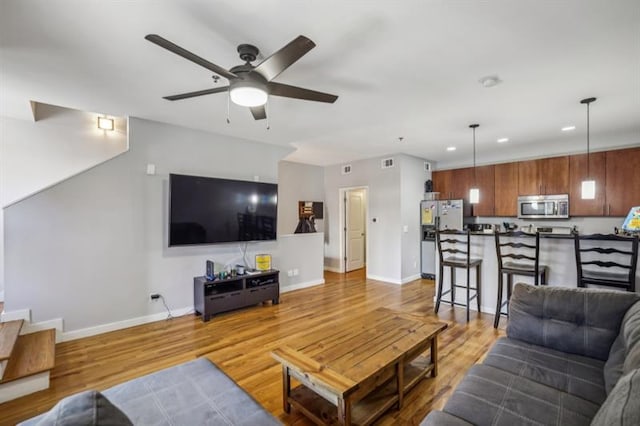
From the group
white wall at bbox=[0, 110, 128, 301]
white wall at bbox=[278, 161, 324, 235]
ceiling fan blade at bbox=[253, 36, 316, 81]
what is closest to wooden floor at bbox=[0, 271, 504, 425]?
white wall at bbox=[0, 110, 128, 301]

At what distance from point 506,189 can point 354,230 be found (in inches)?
128

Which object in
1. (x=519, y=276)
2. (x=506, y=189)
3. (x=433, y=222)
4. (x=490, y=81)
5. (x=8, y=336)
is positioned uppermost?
(x=490, y=81)

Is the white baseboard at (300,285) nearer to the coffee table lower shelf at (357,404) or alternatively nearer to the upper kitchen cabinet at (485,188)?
the coffee table lower shelf at (357,404)

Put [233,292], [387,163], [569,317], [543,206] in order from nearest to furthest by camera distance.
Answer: [569,317]
[233,292]
[543,206]
[387,163]

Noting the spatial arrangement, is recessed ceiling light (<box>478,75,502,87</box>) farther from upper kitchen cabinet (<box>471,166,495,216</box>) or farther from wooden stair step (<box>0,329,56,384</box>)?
wooden stair step (<box>0,329,56,384</box>)

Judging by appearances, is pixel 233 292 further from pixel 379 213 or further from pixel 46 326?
pixel 379 213

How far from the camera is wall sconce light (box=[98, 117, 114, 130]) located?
4164 millimetres

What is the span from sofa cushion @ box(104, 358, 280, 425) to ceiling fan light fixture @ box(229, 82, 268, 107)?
1846 mm

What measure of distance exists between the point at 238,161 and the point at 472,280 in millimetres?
3935

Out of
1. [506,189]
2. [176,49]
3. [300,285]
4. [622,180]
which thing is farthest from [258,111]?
[622,180]

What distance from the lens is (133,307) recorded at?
11.9 feet

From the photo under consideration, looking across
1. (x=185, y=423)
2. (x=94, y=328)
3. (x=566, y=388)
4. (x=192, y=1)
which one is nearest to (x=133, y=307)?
(x=94, y=328)

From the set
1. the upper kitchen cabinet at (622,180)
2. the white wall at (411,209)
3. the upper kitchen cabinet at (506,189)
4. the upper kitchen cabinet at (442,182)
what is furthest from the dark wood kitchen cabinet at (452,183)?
the upper kitchen cabinet at (622,180)

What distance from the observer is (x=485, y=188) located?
5.96 metres
